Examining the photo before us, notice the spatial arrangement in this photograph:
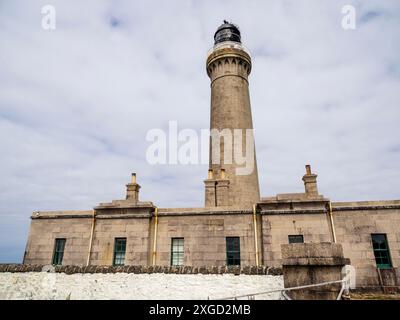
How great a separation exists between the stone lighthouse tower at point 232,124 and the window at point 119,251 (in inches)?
268

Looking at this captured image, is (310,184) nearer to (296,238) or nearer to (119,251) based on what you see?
(296,238)

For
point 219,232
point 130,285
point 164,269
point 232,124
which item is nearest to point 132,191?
point 219,232

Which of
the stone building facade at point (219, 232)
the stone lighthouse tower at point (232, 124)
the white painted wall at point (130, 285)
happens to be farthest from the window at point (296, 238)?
the white painted wall at point (130, 285)

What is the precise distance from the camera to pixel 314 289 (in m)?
5.64

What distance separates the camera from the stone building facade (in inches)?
564

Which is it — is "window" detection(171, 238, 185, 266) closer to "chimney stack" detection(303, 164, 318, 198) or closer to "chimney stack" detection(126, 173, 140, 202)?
"chimney stack" detection(126, 173, 140, 202)

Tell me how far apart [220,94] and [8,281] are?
1972cm

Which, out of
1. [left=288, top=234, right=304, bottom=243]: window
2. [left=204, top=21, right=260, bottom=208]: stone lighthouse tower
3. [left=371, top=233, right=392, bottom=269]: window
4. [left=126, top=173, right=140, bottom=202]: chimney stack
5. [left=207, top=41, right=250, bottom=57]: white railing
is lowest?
[left=371, top=233, right=392, bottom=269]: window

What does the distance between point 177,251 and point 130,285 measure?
761 cm

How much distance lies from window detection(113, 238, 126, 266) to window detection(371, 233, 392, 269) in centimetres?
1368

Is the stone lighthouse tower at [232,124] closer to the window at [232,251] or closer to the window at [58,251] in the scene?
the window at [232,251]

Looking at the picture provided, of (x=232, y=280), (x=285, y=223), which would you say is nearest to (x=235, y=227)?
(x=285, y=223)

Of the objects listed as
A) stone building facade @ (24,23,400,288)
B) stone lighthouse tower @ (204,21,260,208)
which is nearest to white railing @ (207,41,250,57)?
stone lighthouse tower @ (204,21,260,208)

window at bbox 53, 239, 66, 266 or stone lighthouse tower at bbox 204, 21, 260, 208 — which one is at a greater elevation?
stone lighthouse tower at bbox 204, 21, 260, 208
